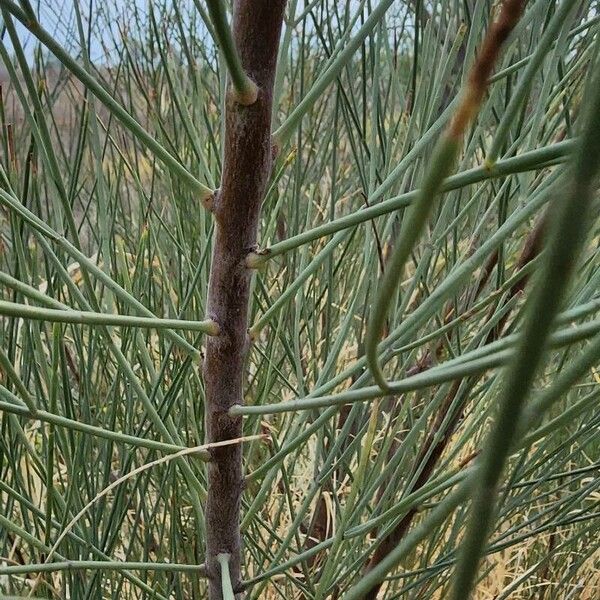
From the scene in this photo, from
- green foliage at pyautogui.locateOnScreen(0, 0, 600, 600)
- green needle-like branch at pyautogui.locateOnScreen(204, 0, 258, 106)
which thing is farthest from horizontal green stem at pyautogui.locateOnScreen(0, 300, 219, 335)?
green needle-like branch at pyautogui.locateOnScreen(204, 0, 258, 106)

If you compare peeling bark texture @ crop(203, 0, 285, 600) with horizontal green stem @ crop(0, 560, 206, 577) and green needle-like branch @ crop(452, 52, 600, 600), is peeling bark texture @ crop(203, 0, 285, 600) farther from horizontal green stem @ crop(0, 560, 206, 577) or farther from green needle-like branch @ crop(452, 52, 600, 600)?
green needle-like branch @ crop(452, 52, 600, 600)

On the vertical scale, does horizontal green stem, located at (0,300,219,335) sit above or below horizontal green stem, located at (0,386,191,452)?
above

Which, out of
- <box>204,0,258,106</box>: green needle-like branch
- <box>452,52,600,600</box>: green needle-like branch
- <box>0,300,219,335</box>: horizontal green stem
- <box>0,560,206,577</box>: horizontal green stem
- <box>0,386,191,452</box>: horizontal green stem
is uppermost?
<box>204,0,258,106</box>: green needle-like branch

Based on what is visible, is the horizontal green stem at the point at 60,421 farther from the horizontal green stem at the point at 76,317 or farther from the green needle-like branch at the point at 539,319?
the green needle-like branch at the point at 539,319

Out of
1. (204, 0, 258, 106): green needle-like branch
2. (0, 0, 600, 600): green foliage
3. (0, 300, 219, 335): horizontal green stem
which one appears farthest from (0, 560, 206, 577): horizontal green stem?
(204, 0, 258, 106): green needle-like branch

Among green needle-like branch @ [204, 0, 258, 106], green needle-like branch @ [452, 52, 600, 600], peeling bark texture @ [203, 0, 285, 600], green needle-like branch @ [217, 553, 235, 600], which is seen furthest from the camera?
green needle-like branch @ [217, 553, 235, 600]

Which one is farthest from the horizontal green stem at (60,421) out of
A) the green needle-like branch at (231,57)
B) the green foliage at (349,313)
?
the green needle-like branch at (231,57)

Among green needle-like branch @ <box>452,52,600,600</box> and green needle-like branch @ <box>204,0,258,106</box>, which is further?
green needle-like branch @ <box>204,0,258,106</box>

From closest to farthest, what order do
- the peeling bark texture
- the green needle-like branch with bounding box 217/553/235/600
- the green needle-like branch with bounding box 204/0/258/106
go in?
the green needle-like branch with bounding box 204/0/258/106 → the peeling bark texture → the green needle-like branch with bounding box 217/553/235/600

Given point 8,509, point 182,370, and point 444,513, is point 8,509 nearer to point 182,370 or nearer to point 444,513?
point 182,370
